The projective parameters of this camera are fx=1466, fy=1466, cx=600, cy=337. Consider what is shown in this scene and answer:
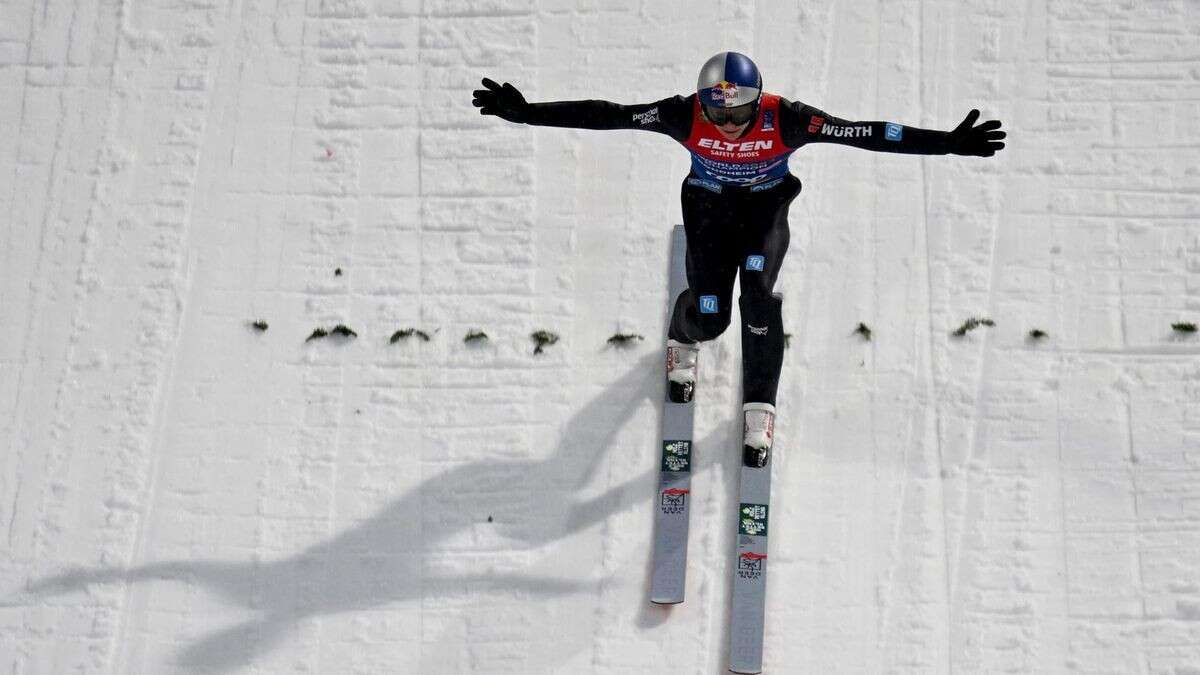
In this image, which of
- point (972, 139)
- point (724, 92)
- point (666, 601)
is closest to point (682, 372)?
point (666, 601)

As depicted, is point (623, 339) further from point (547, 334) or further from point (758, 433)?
point (758, 433)

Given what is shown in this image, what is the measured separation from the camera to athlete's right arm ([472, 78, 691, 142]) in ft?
18.9

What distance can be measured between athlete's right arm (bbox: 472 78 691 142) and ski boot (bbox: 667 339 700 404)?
115cm

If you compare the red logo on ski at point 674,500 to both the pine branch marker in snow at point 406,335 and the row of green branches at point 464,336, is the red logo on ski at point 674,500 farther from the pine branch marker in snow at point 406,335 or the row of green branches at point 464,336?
the pine branch marker in snow at point 406,335

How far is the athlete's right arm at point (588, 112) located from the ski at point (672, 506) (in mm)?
855

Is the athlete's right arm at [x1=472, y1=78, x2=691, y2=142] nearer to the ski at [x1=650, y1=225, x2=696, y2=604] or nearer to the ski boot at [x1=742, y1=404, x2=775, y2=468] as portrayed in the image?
the ski at [x1=650, y1=225, x2=696, y2=604]

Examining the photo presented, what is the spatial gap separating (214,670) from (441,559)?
1.07 m

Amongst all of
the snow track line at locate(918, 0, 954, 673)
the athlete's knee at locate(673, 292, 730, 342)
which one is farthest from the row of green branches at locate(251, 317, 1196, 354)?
the athlete's knee at locate(673, 292, 730, 342)

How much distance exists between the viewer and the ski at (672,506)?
20.7 ft

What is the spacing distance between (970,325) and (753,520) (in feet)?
4.80

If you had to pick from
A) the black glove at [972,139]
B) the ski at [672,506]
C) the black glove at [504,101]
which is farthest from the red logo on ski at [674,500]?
the black glove at [972,139]

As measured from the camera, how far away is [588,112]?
577cm

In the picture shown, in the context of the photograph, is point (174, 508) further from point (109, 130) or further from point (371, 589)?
point (109, 130)

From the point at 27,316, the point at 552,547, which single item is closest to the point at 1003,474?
the point at 552,547
